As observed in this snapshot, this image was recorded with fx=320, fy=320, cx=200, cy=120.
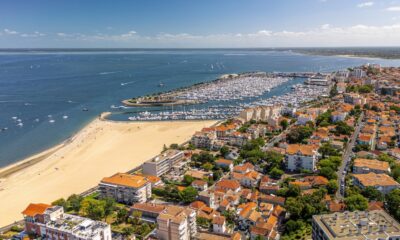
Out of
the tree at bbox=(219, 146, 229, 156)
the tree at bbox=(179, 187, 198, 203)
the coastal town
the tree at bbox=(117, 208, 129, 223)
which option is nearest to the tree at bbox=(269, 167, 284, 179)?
the coastal town

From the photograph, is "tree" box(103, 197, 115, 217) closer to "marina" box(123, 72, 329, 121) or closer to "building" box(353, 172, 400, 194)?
"building" box(353, 172, 400, 194)

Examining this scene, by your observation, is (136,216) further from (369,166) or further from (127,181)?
(369,166)

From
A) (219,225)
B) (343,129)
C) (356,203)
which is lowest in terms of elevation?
(219,225)

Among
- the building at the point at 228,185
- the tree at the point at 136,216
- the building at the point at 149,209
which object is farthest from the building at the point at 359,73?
the tree at the point at 136,216

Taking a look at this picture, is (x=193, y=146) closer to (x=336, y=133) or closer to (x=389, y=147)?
(x=336, y=133)

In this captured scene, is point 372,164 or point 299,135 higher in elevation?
point 299,135

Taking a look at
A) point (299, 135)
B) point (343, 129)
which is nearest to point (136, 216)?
point (299, 135)
